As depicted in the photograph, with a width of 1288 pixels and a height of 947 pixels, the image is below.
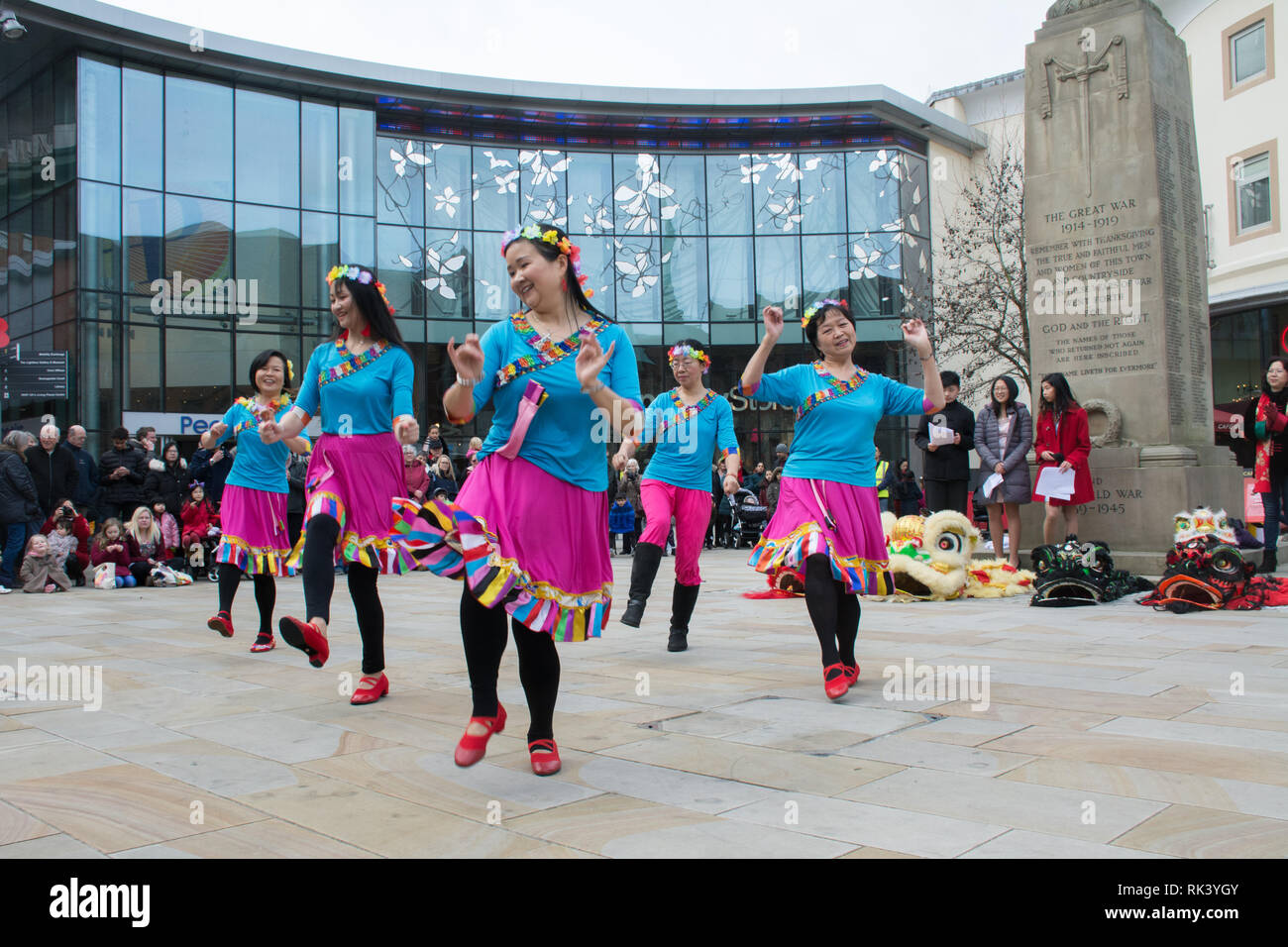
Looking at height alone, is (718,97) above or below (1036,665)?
above

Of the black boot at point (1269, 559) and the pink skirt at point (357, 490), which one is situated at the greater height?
the pink skirt at point (357, 490)

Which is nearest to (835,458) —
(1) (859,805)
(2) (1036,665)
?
(2) (1036,665)

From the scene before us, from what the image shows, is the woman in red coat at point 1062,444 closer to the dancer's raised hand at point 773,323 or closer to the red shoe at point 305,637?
the dancer's raised hand at point 773,323

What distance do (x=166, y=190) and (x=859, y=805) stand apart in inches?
974

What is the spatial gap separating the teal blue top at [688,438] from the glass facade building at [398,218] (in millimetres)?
19619

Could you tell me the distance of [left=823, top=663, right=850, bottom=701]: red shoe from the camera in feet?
14.8

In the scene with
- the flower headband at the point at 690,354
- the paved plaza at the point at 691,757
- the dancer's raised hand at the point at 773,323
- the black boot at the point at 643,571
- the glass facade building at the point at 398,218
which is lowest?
the paved plaza at the point at 691,757

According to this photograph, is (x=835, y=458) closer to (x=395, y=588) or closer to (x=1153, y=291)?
(x=1153, y=291)

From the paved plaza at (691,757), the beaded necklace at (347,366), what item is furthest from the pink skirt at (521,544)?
the beaded necklace at (347,366)

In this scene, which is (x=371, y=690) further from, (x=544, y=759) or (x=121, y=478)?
(x=121, y=478)

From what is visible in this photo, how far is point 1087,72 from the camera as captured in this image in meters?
10.5

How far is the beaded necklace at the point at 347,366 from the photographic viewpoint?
16.0 ft
